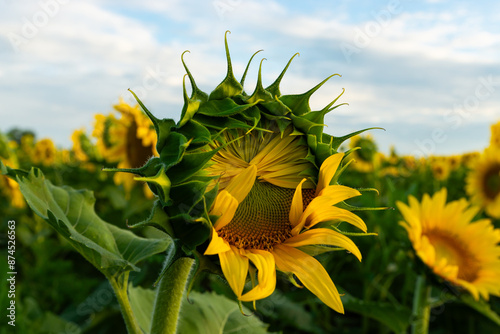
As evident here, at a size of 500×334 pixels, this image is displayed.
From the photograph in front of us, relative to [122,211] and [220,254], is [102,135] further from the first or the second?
[220,254]

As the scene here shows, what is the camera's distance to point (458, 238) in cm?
246

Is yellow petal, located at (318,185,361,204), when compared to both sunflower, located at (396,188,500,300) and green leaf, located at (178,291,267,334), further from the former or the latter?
sunflower, located at (396,188,500,300)

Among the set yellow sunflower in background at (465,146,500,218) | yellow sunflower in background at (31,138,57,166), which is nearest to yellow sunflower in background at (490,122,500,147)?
yellow sunflower in background at (465,146,500,218)

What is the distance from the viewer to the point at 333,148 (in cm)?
92

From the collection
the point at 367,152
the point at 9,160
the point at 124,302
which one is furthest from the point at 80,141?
the point at 124,302

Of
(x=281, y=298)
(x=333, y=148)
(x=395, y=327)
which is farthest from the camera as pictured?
(x=281, y=298)

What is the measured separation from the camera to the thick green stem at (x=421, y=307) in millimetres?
2078

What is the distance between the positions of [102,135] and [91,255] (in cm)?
277

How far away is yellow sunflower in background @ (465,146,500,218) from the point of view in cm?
404

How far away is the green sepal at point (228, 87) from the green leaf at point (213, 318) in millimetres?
599

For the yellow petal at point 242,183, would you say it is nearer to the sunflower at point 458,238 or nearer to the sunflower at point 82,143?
the sunflower at point 458,238

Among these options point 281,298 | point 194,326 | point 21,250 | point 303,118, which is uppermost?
point 303,118

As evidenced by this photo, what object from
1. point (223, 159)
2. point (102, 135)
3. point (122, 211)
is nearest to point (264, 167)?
point (223, 159)

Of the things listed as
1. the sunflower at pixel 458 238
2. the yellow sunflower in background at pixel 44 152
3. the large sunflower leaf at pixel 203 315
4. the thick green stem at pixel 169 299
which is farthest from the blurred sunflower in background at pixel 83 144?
the thick green stem at pixel 169 299
